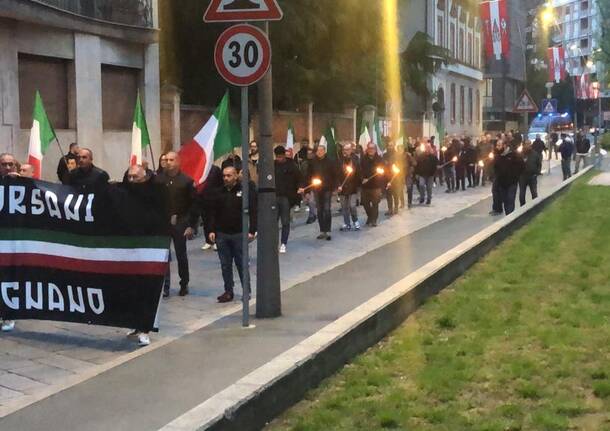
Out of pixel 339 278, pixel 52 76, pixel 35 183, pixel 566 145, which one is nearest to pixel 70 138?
pixel 52 76

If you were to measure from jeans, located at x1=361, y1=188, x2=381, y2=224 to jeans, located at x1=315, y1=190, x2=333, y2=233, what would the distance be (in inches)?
83.2

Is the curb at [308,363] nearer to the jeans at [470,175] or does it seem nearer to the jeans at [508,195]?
the jeans at [508,195]

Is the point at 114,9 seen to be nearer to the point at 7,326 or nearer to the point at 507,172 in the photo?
the point at 507,172

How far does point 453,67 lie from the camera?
54.9 m

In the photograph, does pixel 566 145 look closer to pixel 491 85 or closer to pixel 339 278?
pixel 339 278

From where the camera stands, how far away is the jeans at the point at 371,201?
19.0m

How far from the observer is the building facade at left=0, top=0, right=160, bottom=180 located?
18.3 meters

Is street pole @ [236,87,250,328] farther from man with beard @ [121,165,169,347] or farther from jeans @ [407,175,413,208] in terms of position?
jeans @ [407,175,413,208]

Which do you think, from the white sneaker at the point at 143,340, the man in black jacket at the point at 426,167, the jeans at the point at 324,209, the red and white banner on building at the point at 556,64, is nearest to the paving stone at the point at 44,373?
the white sneaker at the point at 143,340

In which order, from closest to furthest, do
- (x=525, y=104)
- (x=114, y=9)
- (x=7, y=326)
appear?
(x=7, y=326), (x=114, y=9), (x=525, y=104)

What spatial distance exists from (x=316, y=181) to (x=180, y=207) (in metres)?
6.13

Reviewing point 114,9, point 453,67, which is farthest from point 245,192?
point 453,67

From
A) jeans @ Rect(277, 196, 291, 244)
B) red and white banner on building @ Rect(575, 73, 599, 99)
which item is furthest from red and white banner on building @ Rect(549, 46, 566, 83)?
jeans @ Rect(277, 196, 291, 244)

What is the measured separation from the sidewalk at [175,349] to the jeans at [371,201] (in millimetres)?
4621
